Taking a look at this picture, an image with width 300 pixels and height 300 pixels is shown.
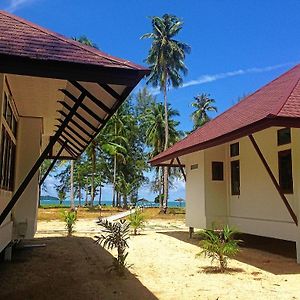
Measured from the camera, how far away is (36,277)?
22.4 feet

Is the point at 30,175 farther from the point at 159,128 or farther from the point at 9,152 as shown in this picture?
the point at 159,128

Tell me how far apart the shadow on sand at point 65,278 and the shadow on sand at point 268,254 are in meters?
2.92

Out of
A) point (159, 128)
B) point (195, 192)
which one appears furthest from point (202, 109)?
point (195, 192)

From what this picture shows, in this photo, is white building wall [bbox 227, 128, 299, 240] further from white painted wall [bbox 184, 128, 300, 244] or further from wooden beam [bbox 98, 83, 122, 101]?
wooden beam [bbox 98, 83, 122, 101]

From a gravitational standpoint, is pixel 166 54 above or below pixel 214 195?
above

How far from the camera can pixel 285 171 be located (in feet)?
31.1

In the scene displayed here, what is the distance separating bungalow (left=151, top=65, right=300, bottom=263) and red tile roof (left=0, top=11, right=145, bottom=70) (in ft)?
13.4

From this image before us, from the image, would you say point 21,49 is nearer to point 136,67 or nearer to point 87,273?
point 136,67

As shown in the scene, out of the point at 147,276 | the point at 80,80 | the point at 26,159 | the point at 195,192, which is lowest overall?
the point at 147,276

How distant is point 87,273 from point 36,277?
0.90m

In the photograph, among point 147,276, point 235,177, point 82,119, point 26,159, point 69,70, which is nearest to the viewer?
point 69,70

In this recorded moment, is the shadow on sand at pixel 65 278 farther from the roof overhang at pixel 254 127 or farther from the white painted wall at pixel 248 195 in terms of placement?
the white painted wall at pixel 248 195

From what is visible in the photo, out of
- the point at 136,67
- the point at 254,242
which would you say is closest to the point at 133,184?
the point at 254,242

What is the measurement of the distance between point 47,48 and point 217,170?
31.0 ft
